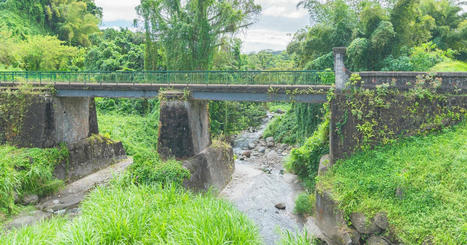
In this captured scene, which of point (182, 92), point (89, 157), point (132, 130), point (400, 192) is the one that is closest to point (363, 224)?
point (400, 192)

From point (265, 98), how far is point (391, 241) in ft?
22.6

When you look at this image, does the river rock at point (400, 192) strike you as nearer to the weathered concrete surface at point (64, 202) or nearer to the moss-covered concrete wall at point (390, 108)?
the moss-covered concrete wall at point (390, 108)

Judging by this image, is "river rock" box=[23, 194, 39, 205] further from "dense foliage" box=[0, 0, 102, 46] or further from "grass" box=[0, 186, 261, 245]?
"dense foliage" box=[0, 0, 102, 46]

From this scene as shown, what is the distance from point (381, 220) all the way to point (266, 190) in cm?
749

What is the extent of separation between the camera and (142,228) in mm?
7578

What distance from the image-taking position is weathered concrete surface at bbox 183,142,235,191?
13.4m

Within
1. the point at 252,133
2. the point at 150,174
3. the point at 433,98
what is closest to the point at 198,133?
the point at 150,174

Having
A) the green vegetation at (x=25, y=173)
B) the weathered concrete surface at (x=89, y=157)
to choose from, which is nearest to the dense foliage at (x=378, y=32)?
the weathered concrete surface at (x=89, y=157)

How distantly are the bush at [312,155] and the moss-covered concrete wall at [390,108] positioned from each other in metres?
1.03

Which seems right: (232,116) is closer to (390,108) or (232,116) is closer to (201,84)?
(201,84)

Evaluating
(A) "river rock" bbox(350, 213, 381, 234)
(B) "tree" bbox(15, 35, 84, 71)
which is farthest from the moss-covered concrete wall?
(B) "tree" bbox(15, 35, 84, 71)

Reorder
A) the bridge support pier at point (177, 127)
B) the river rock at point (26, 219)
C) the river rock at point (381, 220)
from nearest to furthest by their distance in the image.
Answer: the river rock at point (381, 220)
the river rock at point (26, 219)
the bridge support pier at point (177, 127)

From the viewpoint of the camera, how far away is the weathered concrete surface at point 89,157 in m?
15.7

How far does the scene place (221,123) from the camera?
2598 cm
